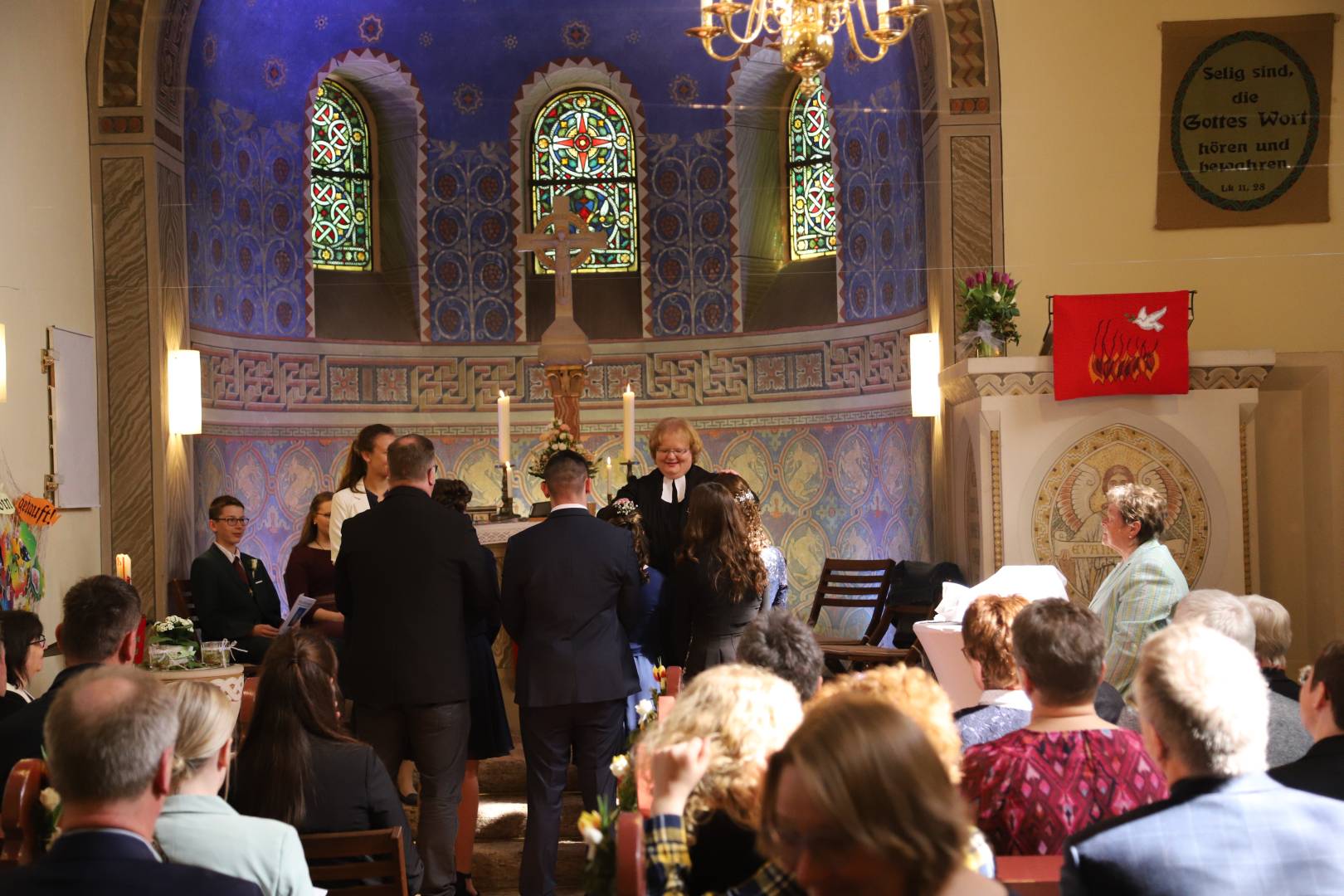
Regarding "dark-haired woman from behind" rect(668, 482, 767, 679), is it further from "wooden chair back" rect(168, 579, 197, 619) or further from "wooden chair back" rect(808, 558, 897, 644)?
"wooden chair back" rect(168, 579, 197, 619)

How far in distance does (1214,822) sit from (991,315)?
17.8 ft

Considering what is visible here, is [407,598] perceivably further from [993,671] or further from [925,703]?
[925,703]

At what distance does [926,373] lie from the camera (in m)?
8.36

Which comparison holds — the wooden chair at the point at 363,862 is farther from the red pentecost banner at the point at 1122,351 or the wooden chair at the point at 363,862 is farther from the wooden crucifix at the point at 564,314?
the wooden crucifix at the point at 564,314

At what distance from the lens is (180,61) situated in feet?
28.2

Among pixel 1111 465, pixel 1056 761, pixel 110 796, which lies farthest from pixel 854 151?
pixel 110 796

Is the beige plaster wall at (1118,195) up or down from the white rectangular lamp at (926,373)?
up

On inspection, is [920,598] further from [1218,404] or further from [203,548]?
[203,548]

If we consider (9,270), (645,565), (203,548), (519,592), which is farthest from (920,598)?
(9,270)

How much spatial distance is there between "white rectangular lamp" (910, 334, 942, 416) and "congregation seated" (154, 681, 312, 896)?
6.31 metres

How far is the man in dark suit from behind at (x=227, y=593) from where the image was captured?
641cm

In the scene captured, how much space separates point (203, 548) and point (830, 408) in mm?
4600

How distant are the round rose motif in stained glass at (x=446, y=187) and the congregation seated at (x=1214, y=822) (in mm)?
9643

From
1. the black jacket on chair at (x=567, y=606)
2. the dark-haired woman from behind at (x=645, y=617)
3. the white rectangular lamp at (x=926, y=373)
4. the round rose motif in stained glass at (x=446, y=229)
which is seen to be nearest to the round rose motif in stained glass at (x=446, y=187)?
the round rose motif in stained glass at (x=446, y=229)
